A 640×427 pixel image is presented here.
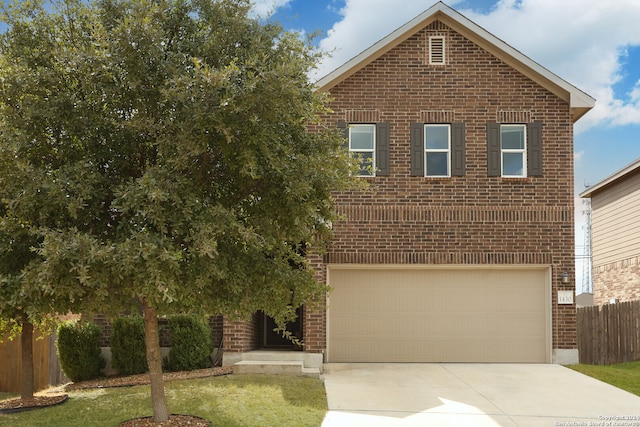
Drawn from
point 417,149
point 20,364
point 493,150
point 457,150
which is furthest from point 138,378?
point 493,150

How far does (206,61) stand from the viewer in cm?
928

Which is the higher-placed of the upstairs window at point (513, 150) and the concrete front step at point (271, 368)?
the upstairs window at point (513, 150)

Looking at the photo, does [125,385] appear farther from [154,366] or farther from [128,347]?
[154,366]

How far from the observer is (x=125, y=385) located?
549 inches

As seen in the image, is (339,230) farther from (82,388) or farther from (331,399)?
(82,388)

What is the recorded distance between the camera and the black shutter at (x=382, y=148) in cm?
1684

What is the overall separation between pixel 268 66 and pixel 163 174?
1.80 metres

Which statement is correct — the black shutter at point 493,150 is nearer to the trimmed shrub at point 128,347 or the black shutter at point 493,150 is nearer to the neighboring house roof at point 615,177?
the neighboring house roof at point 615,177

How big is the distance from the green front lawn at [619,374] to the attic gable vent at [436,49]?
768 centimetres

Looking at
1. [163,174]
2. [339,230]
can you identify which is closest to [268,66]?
[163,174]

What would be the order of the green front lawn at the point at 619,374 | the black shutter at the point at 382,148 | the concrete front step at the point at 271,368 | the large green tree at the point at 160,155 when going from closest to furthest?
the large green tree at the point at 160,155, the green front lawn at the point at 619,374, the concrete front step at the point at 271,368, the black shutter at the point at 382,148

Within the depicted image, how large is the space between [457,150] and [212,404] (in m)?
8.59

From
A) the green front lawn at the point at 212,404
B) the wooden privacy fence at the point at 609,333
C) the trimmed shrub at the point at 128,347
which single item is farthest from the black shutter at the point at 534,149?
the trimmed shrub at the point at 128,347

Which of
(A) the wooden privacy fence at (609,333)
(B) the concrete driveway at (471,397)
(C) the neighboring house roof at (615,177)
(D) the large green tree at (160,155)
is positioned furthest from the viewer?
(C) the neighboring house roof at (615,177)
